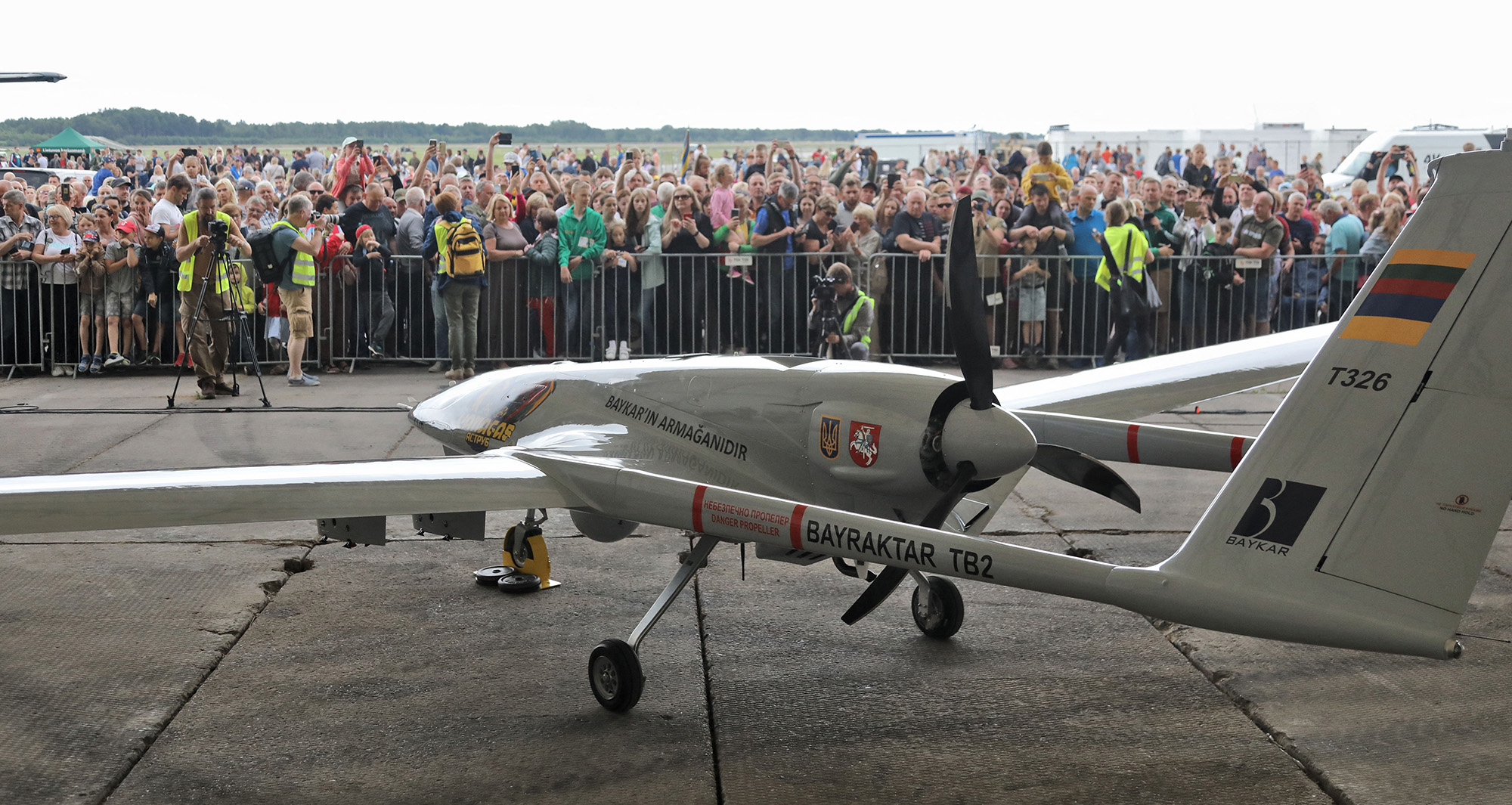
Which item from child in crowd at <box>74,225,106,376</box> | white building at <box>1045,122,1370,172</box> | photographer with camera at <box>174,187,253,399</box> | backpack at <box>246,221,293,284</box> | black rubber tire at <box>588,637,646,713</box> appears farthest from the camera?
white building at <box>1045,122,1370,172</box>

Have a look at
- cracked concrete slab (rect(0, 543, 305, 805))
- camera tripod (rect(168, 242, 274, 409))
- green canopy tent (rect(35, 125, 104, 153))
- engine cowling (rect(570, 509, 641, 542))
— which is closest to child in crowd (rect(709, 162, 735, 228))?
camera tripod (rect(168, 242, 274, 409))

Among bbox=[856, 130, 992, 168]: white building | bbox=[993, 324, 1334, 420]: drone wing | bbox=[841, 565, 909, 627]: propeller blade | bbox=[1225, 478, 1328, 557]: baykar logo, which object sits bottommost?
bbox=[841, 565, 909, 627]: propeller blade

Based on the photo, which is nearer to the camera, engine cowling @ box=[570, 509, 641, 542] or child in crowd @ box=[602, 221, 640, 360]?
engine cowling @ box=[570, 509, 641, 542]

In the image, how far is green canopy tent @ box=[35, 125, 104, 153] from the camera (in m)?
42.7

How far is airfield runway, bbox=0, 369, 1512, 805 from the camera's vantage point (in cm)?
488

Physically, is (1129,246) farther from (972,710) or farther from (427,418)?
(972,710)

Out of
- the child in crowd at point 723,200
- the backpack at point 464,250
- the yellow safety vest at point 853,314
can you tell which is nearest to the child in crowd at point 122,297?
the backpack at point 464,250

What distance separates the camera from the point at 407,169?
105 feet

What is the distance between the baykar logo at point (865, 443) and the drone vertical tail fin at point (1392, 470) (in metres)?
1.50

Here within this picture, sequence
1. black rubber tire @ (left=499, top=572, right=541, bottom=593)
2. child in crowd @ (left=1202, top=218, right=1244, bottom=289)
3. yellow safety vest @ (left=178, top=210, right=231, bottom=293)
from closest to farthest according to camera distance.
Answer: black rubber tire @ (left=499, top=572, right=541, bottom=593) < yellow safety vest @ (left=178, top=210, right=231, bottom=293) < child in crowd @ (left=1202, top=218, right=1244, bottom=289)

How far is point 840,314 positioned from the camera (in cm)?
1314

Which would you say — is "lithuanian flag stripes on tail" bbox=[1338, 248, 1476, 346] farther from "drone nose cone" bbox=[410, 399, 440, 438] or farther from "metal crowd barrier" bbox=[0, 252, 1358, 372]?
"metal crowd barrier" bbox=[0, 252, 1358, 372]

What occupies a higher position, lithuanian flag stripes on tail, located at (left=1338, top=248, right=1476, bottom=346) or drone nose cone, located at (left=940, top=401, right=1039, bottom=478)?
lithuanian flag stripes on tail, located at (left=1338, top=248, right=1476, bottom=346)

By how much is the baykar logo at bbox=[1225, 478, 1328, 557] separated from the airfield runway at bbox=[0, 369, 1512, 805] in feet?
4.62
